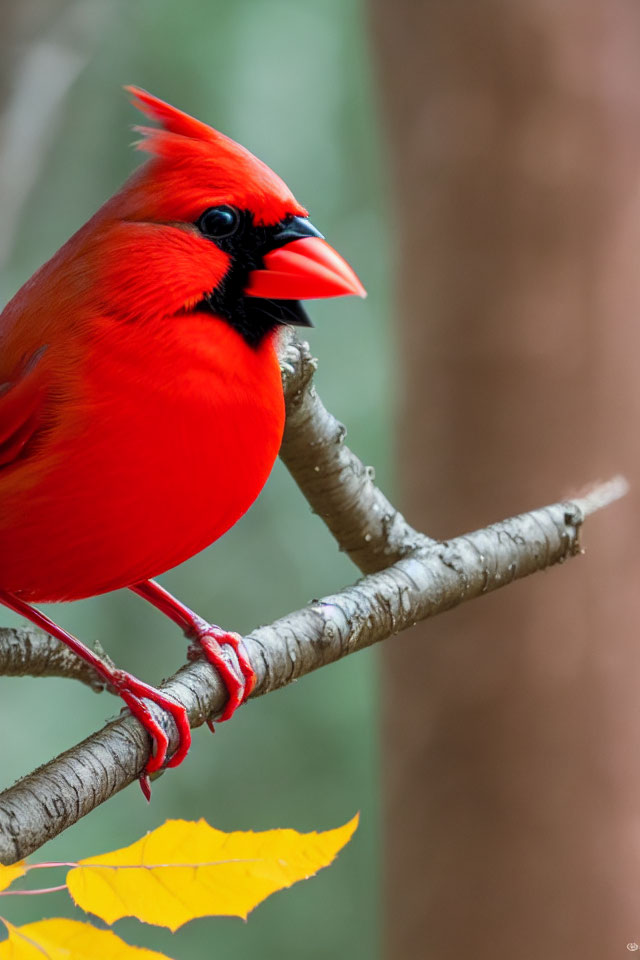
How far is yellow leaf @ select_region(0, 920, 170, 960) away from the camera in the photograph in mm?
488

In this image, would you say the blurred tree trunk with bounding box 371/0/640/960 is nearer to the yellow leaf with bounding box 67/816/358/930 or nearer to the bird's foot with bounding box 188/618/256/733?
the bird's foot with bounding box 188/618/256/733

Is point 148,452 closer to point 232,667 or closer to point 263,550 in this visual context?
point 232,667

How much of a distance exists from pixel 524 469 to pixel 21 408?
1.01 metres

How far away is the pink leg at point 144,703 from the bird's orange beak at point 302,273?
0.88 feet

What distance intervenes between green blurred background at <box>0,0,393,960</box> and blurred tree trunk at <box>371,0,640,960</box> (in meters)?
0.60

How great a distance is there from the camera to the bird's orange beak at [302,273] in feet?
2.20

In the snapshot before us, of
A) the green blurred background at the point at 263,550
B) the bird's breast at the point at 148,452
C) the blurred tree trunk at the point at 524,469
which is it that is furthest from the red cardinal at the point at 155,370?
the green blurred background at the point at 263,550

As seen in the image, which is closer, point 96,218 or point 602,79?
point 96,218

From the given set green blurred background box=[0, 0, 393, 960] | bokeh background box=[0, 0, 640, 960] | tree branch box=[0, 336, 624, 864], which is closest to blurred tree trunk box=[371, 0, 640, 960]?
bokeh background box=[0, 0, 640, 960]

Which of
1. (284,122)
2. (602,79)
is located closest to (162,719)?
(602,79)

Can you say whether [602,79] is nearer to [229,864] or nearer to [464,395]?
[464,395]

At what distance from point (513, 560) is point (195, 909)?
1.53 feet

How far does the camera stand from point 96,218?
0.72 meters

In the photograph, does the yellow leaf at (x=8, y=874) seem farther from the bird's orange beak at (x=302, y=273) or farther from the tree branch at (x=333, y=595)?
the bird's orange beak at (x=302, y=273)
